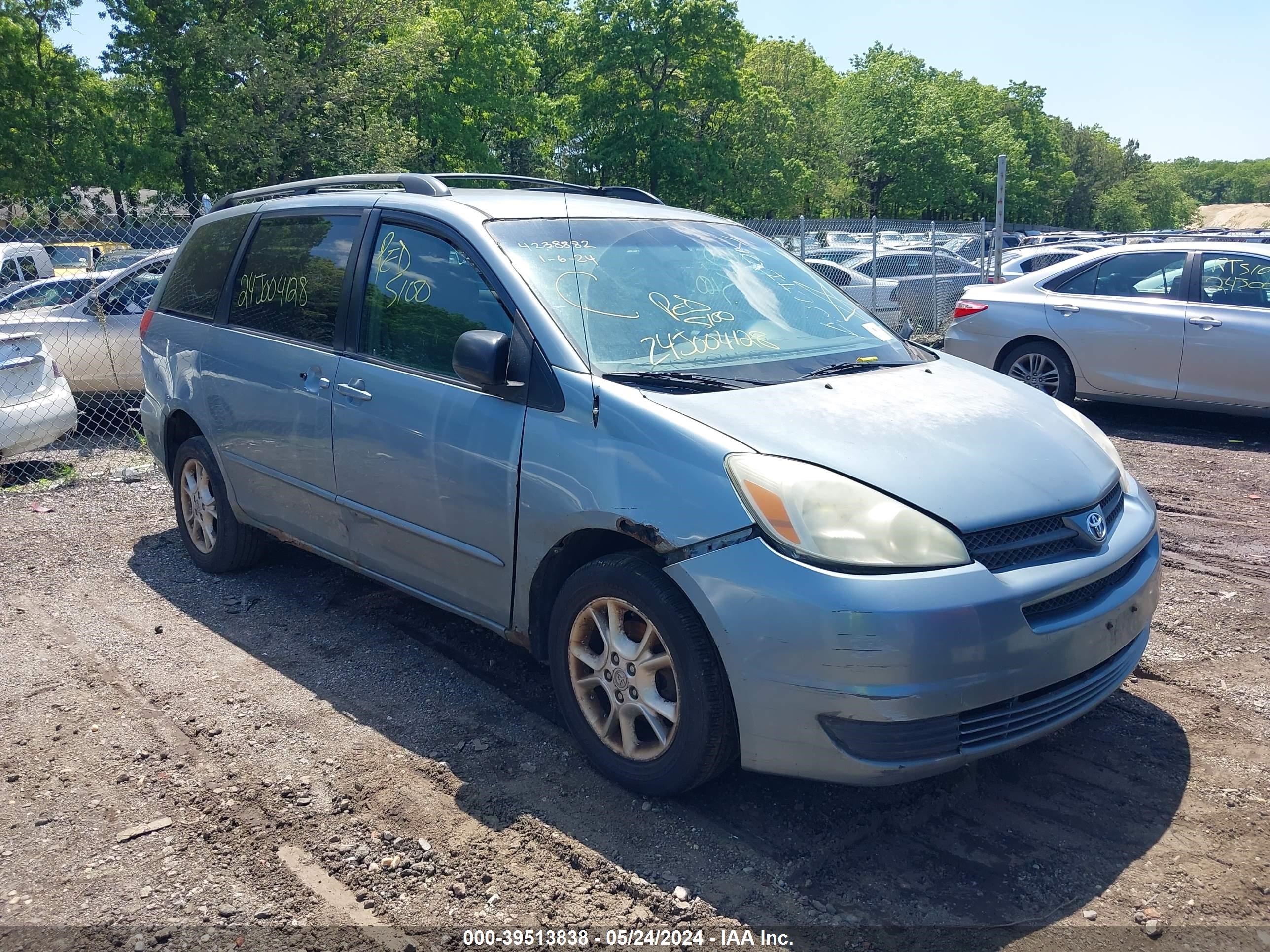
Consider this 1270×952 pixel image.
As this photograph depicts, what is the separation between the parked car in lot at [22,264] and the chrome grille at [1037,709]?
11469mm

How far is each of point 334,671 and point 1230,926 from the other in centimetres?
332

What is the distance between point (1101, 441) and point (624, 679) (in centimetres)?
200

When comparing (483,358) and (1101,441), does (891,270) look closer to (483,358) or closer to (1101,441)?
(1101,441)

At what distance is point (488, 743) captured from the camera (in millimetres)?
3693

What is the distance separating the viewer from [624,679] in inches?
127

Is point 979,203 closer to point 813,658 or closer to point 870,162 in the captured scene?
point 870,162

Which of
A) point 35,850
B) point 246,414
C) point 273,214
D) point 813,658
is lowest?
point 35,850

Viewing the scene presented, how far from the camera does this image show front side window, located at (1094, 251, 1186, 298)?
881 cm

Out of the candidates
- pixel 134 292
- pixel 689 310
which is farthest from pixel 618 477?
pixel 134 292

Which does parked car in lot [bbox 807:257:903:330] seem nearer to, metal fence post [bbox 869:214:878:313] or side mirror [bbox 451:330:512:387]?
metal fence post [bbox 869:214:878:313]

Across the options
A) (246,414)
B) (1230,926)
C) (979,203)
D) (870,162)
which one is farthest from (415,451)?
(979,203)

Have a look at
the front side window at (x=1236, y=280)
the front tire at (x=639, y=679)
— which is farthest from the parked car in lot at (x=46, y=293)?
the front side window at (x=1236, y=280)

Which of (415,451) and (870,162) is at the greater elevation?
(870,162)

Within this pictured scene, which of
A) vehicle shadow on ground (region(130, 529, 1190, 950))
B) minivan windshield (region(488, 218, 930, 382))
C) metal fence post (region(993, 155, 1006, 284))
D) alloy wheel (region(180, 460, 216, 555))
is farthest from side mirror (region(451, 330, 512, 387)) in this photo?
metal fence post (region(993, 155, 1006, 284))
